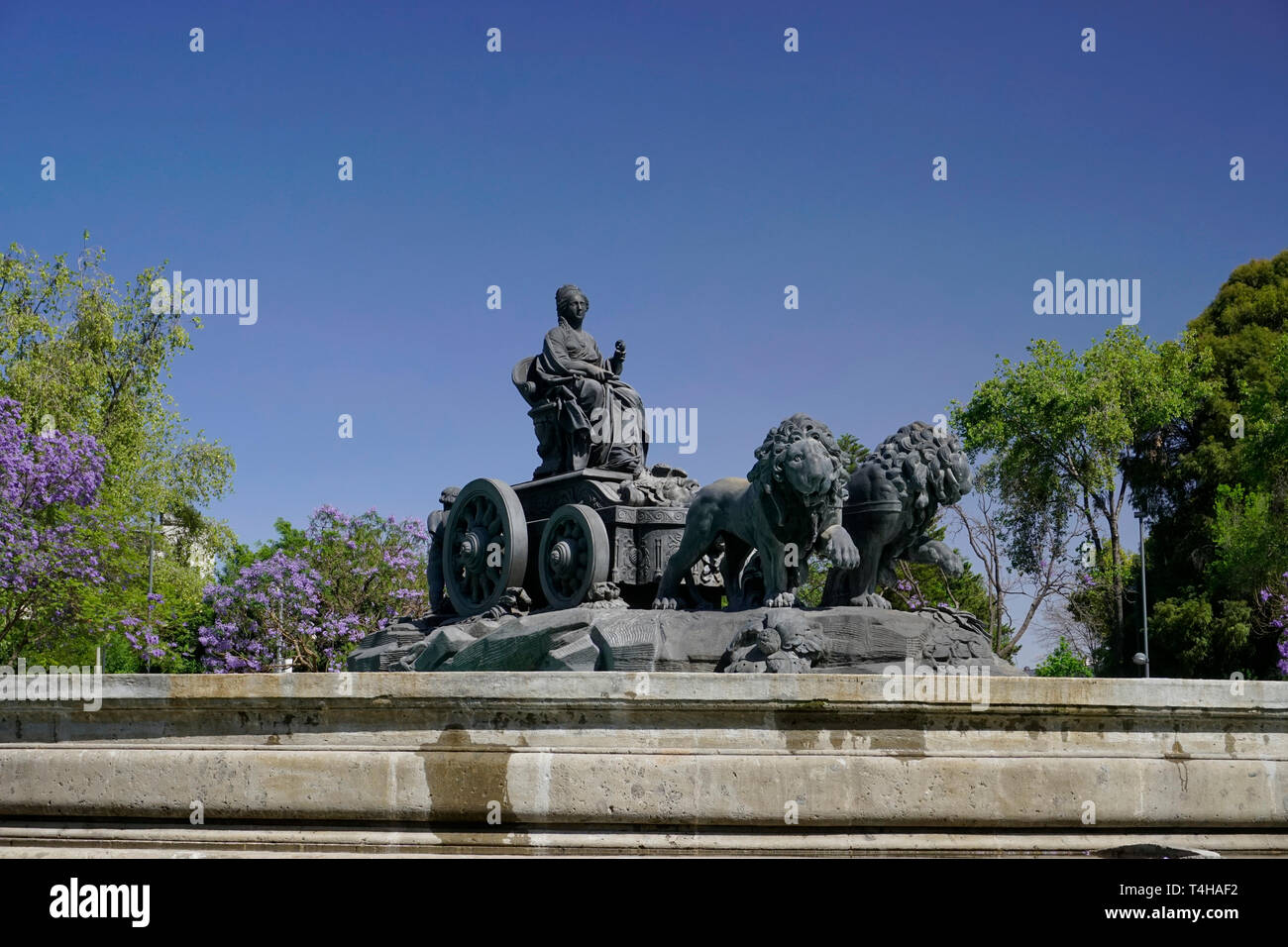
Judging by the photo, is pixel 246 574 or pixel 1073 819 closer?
pixel 1073 819

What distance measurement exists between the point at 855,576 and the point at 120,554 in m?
17.3

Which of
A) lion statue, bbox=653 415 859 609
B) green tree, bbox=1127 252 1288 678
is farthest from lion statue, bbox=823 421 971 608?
green tree, bbox=1127 252 1288 678

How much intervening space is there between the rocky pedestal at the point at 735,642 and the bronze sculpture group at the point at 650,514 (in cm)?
42

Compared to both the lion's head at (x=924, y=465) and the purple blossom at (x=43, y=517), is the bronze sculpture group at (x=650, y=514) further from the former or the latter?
the purple blossom at (x=43, y=517)

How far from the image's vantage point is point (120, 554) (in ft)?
73.0

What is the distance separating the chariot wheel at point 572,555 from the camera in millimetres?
10133

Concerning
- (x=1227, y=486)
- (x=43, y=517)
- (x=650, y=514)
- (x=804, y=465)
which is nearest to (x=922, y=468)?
(x=804, y=465)

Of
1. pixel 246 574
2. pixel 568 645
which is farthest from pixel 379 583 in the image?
pixel 568 645

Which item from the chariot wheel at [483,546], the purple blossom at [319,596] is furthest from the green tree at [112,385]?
the chariot wheel at [483,546]

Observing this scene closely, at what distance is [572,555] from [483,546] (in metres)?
1.35

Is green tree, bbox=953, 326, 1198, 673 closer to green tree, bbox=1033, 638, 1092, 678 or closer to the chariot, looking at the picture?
green tree, bbox=1033, 638, 1092, 678

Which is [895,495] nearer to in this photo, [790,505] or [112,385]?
[790,505]

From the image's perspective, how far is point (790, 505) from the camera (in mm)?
8586
